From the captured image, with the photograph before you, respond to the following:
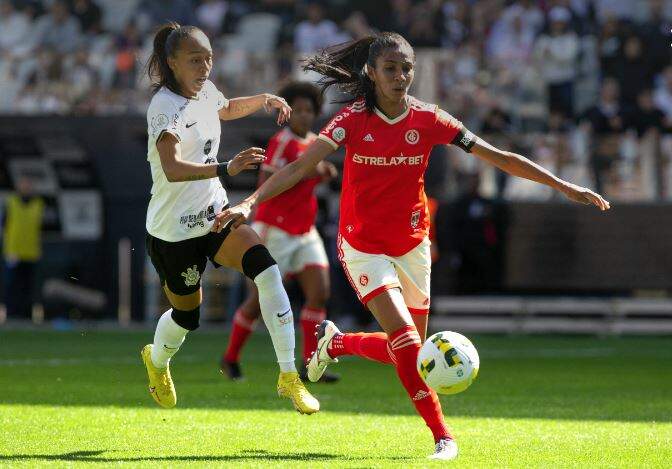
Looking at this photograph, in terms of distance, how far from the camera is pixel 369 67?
26.1 feet

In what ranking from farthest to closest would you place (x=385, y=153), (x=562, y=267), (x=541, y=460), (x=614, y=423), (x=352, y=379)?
(x=562, y=267) < (x=352, y=379) < (x=614, y=423) < (x=385, y=153) < (x=541, y=460)

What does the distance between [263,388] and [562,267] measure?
9902 mm

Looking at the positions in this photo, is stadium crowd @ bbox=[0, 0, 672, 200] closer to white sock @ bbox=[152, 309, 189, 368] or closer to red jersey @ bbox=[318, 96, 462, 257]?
white sock @ bbox=[152, 309, 189, 368]

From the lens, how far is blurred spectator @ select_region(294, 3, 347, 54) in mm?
22609

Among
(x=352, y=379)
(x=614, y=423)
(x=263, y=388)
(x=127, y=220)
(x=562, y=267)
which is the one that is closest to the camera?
(x=614, y=423)

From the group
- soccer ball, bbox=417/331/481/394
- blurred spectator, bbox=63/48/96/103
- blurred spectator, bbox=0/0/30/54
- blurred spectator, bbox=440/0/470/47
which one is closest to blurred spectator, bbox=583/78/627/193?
blurred spectator, bbox=440/0/470/47

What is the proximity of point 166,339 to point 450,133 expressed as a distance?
2.52 m

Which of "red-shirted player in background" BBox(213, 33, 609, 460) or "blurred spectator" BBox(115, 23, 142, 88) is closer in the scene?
"red-shirted player in background" BBox(213, 33, 609, 460)


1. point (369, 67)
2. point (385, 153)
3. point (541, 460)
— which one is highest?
point (369, 67)

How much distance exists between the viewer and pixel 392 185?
25.9ft

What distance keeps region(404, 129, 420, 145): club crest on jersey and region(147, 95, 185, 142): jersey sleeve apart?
1448 mm

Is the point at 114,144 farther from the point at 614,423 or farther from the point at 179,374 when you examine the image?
the point at 614,423

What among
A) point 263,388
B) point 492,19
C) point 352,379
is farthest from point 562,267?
point 263,388

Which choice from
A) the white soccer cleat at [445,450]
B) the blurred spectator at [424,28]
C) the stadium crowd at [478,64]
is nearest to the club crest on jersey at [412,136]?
the white soccer cleat at [445,450]
